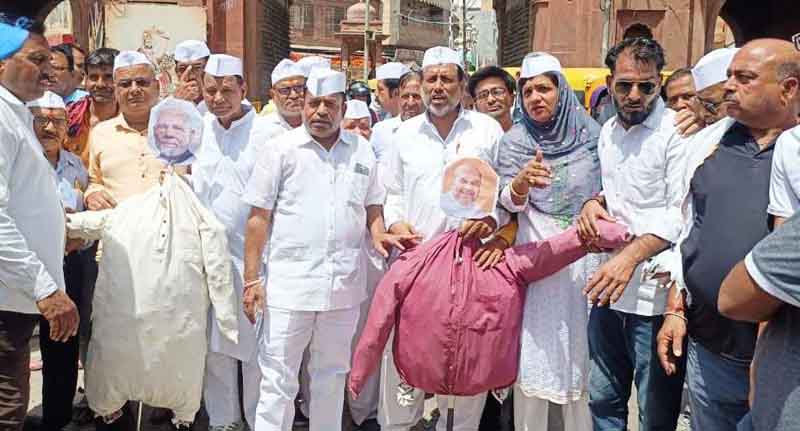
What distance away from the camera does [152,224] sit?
10.9 feet

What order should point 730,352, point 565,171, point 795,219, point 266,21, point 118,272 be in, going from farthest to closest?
point 266,21, point 118,272, point 565,171, point 730,352, point 795,219

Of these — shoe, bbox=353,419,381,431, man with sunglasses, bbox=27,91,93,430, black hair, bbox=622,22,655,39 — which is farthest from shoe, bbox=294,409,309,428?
black hair, bbox=622,22,655,39

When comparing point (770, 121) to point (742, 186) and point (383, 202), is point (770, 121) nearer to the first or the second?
point (742, 186)

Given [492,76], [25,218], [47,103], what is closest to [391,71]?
[492,76]

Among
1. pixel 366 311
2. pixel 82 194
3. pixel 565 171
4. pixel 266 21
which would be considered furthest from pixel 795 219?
pixel 266 21

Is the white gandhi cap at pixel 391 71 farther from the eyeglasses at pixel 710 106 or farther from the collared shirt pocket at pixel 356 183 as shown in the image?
the eyeglasses at pixel 710 106

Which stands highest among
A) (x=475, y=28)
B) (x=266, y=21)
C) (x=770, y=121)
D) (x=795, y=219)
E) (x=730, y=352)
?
(x=475, y=28)

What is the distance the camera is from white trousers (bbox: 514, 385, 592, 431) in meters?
3.19

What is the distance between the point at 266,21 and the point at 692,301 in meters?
12.9

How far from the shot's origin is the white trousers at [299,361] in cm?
331

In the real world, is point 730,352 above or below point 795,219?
below

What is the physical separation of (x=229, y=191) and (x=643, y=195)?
2178mm

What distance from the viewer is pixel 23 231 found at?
266 centimetres

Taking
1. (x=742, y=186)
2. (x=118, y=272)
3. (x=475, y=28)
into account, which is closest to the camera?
(x=742, y=186)
